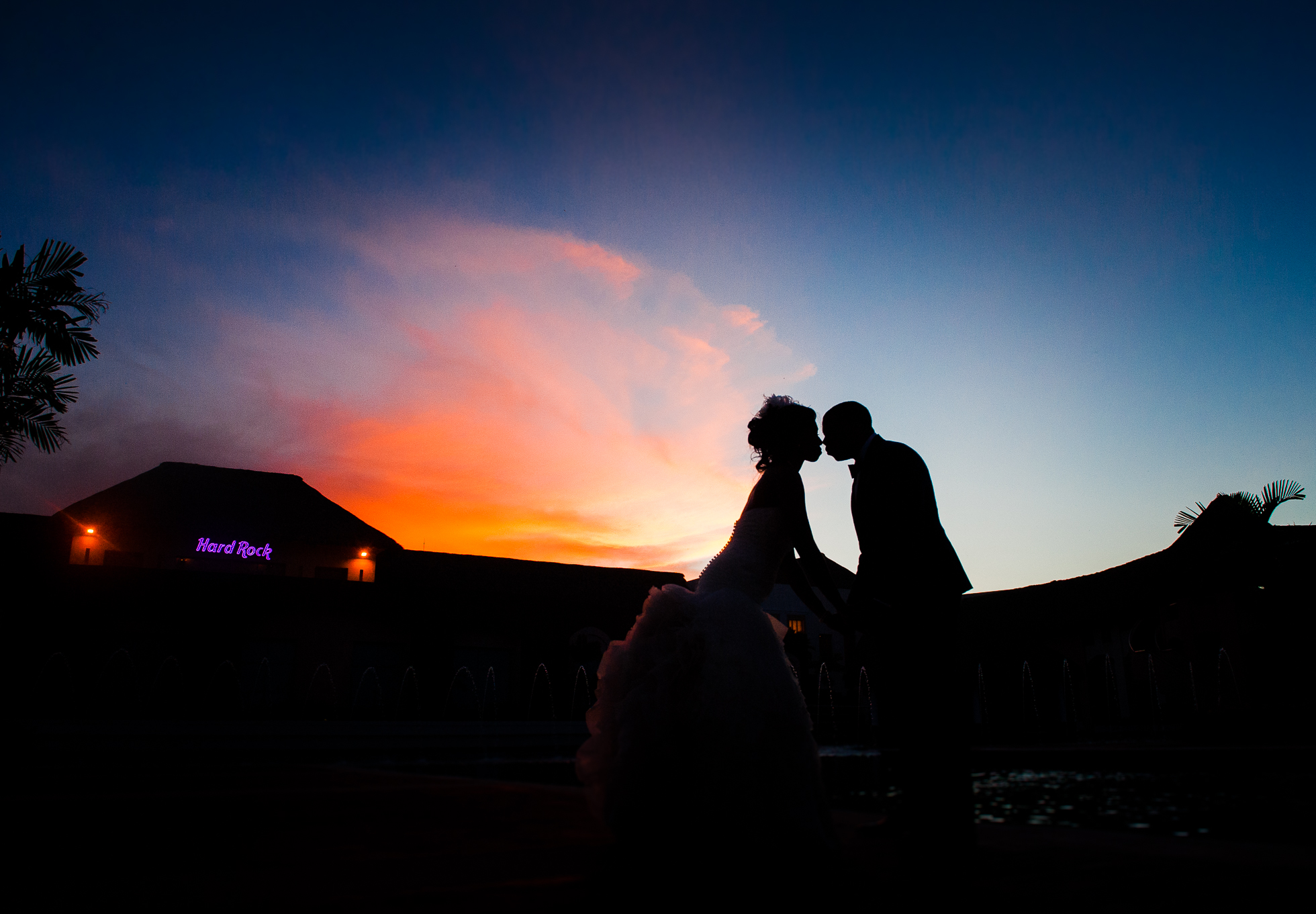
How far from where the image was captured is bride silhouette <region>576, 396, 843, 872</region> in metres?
2.72

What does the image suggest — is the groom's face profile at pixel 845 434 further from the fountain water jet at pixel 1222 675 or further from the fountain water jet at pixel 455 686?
the fountain water jet at pixel 455 686

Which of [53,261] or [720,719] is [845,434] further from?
[53,261]

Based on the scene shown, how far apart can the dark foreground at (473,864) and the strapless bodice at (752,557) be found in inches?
42.4

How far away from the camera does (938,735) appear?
9.84ft

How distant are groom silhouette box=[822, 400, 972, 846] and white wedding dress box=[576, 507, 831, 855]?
40cm

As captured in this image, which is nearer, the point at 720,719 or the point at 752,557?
the point at 720,719

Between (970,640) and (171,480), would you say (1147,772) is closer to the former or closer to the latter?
(970,640)

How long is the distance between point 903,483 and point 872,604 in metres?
0.53

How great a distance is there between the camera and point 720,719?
2885mm

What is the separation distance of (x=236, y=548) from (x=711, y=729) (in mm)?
26392

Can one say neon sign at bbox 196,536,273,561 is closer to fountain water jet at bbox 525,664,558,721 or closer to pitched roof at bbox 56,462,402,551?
pitched roof at bbox 56,462,402,551

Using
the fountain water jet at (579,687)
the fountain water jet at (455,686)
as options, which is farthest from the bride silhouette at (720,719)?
the fountain water jet at (579,687)

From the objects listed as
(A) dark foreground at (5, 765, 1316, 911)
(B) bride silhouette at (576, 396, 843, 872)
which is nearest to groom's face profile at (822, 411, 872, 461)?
(B) bride silhouette at (576, 396, 843, 872)

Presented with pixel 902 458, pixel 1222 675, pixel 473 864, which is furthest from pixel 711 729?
pixel 1222 675
